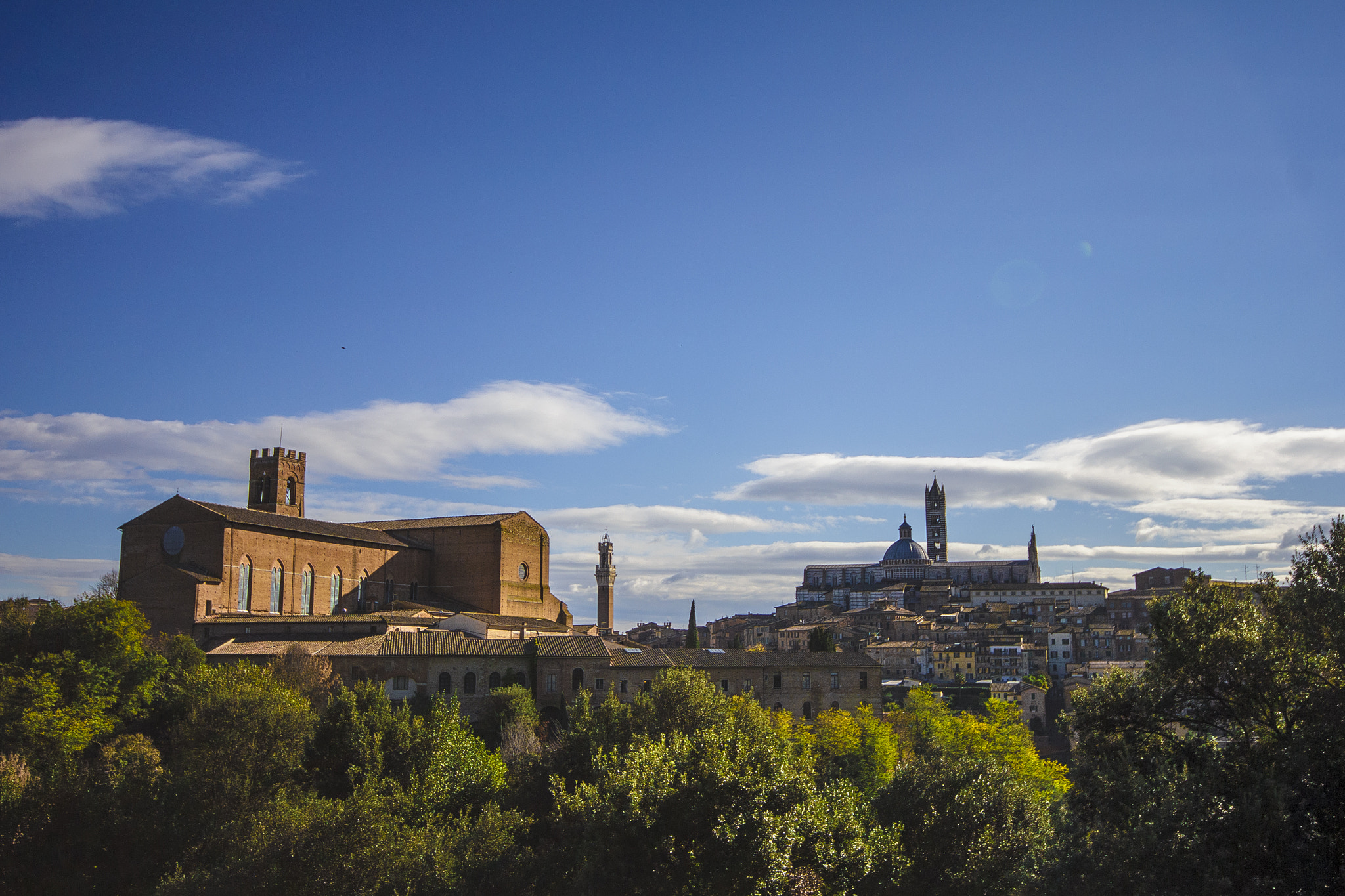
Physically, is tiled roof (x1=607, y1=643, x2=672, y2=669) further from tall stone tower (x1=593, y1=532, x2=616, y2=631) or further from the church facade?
the church facade

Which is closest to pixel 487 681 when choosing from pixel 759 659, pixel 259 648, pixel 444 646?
pixel 444 646

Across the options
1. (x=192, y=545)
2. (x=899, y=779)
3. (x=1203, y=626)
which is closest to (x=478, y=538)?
(x=192, y=545)

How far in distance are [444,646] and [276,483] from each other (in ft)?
99.4

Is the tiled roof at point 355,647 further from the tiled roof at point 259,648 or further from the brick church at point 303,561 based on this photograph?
the brick church at point 303,561

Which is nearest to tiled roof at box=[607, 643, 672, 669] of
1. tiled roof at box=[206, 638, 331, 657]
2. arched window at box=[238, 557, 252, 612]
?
tiled roof at box=[206, 638, 331, 657]

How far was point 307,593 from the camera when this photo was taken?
56250 mm

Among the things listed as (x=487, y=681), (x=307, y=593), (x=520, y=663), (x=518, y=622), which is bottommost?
(x=487, y=681)

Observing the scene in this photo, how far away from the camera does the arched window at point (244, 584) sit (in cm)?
5216

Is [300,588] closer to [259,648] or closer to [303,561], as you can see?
[303,561]

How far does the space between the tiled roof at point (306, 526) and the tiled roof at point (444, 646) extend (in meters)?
11.4

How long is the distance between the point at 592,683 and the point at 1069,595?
100454mm

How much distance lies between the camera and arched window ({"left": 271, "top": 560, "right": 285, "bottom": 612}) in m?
54.0

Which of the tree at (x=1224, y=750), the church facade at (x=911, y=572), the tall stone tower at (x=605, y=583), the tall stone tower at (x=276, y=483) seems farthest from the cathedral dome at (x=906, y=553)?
the tree at (x=1224, y=750)

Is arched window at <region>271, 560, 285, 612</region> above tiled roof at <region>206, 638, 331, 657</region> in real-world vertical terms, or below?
above
